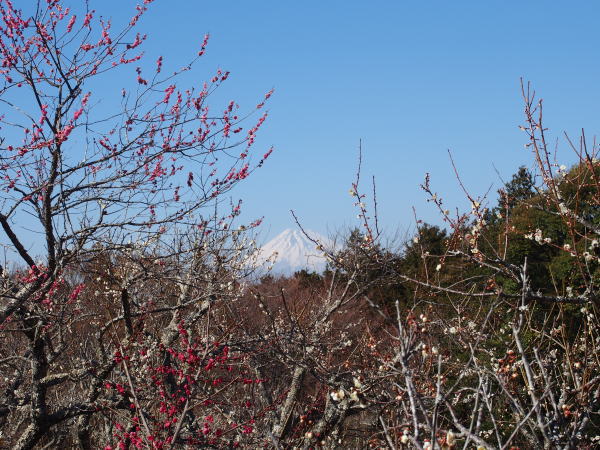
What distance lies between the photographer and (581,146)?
3.65 m

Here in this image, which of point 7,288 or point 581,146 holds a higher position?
point 7,288

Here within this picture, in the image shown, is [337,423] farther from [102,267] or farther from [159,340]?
[102,267]

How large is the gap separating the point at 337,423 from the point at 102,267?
4284 millimetres

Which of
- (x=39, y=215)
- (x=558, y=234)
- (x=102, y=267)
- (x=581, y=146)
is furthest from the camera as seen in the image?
(x=558, y=234)

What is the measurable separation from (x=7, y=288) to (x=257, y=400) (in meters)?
7.50

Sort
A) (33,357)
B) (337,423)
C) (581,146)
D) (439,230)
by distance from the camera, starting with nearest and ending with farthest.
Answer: (581,146) → (33,357) → (337,423) → (439,230)

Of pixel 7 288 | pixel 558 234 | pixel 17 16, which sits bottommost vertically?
pixel 558 234

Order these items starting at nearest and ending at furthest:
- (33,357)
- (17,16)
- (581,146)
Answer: (581,146)
(17,16)
(33,357)

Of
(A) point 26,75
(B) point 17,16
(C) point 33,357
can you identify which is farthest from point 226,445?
(B) point 17,16

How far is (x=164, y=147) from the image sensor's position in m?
5.48

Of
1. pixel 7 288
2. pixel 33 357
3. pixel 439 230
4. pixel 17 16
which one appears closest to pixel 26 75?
pixel 17 16

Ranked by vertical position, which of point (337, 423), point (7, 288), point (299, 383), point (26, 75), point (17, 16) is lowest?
point (337, 423)

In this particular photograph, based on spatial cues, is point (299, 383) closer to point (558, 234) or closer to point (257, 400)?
point (257, 400)

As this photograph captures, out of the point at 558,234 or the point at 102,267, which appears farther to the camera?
the point at 558,234
